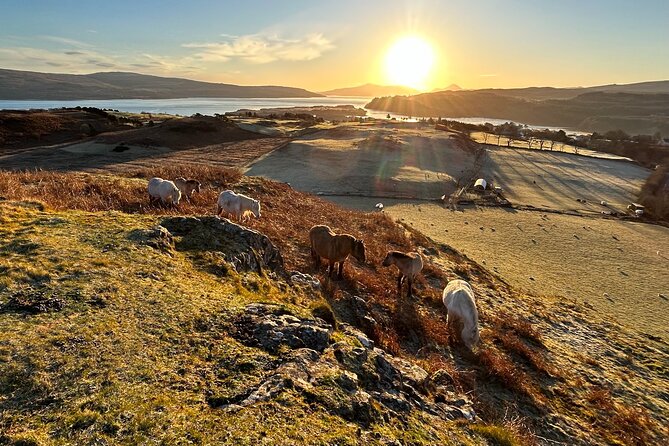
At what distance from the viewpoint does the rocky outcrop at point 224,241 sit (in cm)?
1015

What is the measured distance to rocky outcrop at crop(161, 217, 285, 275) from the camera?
400 inches

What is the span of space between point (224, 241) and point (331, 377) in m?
6.05

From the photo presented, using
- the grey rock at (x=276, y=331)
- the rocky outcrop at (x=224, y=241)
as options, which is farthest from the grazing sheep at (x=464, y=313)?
the grey rock at (x=276, y=331)

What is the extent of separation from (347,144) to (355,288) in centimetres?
6539

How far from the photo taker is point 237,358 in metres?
5.83

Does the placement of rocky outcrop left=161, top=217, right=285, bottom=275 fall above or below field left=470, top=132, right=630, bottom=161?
below

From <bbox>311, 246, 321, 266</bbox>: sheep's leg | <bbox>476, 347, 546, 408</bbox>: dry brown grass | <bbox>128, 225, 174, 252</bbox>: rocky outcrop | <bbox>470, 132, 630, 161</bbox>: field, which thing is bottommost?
<bbox>476, 347, 546, 408</bbox>: dry brown grass

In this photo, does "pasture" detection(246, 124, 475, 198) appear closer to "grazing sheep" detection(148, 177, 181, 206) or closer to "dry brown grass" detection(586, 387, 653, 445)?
"grazing sheep" detection(148, 177, 181, 206)

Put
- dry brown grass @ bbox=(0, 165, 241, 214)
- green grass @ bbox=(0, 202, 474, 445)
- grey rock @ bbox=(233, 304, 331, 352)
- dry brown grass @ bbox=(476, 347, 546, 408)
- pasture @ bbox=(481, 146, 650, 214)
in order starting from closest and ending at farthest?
1. green grass @ bbox=(0, 202, 474, 445)
2. grey rock @ bbox=(233, 304, 331, 352)
3. dry brown grass @ bbox=(476, 347, 546, 408)
4. dry brown grass @ bbox=(0, 165, 241, 214)
5. pasture @ bbox=(481, 146, 650, 214)

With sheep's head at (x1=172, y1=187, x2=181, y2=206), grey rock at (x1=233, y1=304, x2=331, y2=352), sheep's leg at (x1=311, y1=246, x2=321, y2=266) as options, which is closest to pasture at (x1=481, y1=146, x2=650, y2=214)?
sheep's leg at (x1=311, y1=246, x2=321, y2=266)

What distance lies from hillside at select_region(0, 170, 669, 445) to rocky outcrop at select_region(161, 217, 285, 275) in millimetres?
58

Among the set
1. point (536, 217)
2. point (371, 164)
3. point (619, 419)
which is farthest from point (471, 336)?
point (371, 164)

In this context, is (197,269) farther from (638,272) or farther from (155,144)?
(155,144)

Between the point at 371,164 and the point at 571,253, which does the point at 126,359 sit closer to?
the point at 571,253
